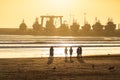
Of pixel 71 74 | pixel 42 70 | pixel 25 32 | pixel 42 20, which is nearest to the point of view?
pixel 71 74

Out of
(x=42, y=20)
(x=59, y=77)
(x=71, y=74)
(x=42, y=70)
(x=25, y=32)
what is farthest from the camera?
(x=42, y=20)

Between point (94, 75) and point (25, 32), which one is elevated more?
point (25, 32)

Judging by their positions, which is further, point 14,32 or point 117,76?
point 14,32

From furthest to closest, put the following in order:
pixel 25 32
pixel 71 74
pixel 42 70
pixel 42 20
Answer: pixel 42 20 → pixel 25 32 → pixel 42 70 → pixel 71 74

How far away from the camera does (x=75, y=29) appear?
147m

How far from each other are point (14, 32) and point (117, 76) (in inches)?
4655

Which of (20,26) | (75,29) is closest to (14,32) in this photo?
(20,26)

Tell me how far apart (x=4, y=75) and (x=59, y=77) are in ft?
12.5

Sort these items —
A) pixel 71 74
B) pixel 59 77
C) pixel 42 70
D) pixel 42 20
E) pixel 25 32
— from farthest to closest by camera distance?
pixel 42 20 → pixel 25 32 → pixel 42 70 → pixel 71 74 → pixel 59 77

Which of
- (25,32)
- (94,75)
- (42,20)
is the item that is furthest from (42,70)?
(42,20)

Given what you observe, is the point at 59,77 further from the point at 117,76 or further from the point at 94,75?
the point at 117,76

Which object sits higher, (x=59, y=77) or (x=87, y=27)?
(x=87, y=27)

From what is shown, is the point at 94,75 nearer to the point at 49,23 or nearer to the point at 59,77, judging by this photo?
the point at 59,77

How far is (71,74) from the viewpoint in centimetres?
2175
